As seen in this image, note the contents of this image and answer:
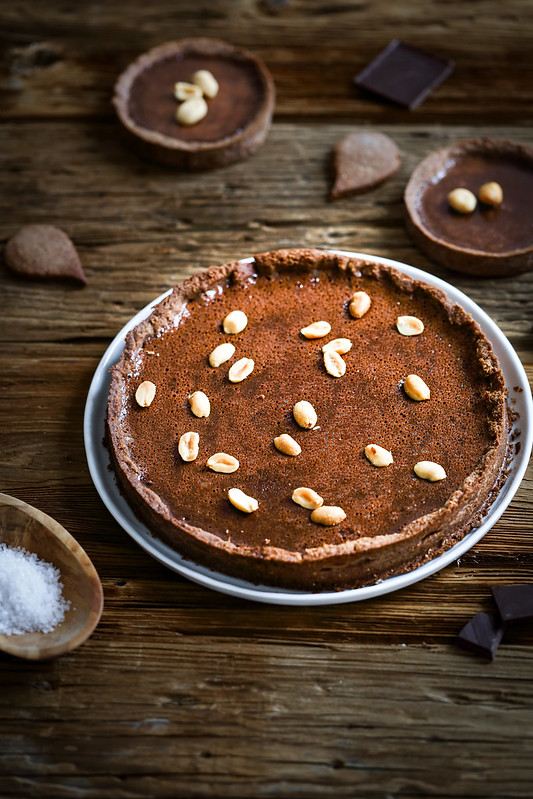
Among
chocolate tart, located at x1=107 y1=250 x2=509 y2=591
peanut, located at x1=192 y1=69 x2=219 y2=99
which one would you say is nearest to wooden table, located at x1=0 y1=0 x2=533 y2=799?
chocolate tart, located at x1=107 y1=250 x2=509 y2=591

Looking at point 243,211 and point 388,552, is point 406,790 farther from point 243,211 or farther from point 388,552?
point 243,211

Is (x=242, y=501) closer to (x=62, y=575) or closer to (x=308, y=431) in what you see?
(x=308, y=431)

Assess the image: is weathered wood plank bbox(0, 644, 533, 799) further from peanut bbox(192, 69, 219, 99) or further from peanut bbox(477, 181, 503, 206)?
peanut bbox(192, 69, 219, 99)

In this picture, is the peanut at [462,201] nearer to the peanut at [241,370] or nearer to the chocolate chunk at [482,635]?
the peanut at [241,370]

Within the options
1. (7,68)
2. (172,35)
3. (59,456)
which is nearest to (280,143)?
(172,35)

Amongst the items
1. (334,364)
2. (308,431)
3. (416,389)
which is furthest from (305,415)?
(416,389)

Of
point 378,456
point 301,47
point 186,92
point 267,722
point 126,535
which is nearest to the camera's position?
point 267,722
